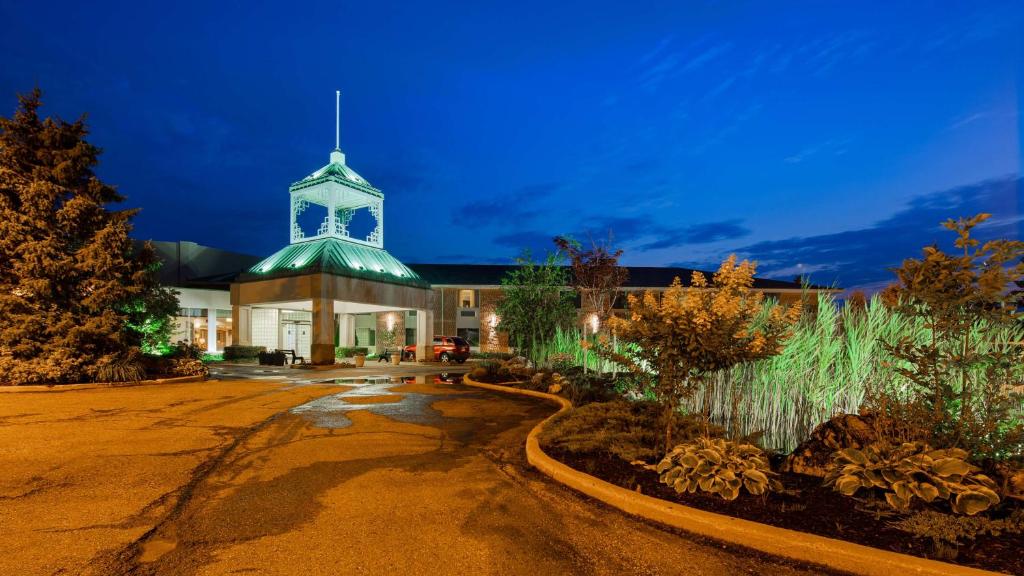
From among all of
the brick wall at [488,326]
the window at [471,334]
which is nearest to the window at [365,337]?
the window at [471,334]

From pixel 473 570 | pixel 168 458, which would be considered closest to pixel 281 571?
pixel 473 570

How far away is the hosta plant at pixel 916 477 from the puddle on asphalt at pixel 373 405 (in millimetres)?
6118

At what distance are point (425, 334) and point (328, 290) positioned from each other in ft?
22.0

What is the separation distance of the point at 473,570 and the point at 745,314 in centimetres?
396

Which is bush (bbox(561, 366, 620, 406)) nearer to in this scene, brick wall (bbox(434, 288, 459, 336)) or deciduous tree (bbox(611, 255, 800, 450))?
deciduous tree (bbox(611, 255, 800, 450))

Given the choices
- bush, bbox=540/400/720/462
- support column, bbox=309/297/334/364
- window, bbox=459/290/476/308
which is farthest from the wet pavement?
window, bbox=459/290/476/308

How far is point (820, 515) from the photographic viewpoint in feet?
12.9

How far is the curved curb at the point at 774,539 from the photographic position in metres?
3.15

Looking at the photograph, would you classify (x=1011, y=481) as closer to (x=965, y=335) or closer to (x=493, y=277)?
(x=965, y=335)

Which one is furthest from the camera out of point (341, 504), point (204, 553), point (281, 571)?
point (341, 504)

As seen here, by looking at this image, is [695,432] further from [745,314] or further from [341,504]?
[341,504]

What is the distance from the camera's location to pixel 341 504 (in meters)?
4.51

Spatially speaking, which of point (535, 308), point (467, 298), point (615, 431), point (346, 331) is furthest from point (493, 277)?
point (615, 431)

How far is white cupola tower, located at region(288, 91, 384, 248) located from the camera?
26016 mm
